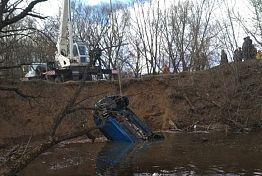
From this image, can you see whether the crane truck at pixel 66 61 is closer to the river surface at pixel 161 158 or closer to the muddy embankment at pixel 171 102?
the muddy embankment at pixel 171 102

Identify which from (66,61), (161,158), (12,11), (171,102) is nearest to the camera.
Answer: (12,11)

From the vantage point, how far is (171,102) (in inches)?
1278

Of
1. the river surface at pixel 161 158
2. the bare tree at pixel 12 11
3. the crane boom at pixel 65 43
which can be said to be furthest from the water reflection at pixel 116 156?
the crane boom at pixel 65 43

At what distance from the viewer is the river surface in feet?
49.1

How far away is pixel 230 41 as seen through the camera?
111 feet

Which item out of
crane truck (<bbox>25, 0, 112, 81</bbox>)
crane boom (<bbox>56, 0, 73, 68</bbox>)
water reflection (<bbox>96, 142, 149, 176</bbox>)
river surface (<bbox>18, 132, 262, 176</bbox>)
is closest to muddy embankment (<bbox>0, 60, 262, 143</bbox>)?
crane truck (<bbox>25, 0, 112, 81</bbox>)

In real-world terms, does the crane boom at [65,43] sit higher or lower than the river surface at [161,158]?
higher

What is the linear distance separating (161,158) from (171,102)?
15163 millimetres

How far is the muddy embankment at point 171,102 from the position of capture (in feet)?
95.5

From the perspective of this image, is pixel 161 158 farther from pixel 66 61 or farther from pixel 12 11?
pixel 66 61

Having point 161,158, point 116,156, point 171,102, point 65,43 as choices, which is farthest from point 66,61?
point 161,158

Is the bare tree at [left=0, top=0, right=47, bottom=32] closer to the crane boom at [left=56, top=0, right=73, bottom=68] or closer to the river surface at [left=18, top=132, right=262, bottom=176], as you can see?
the river surface at [left=18, top=132, right=262, bottom=176]

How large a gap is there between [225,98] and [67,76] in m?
11.1

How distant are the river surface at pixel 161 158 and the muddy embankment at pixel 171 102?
17.7 feet
